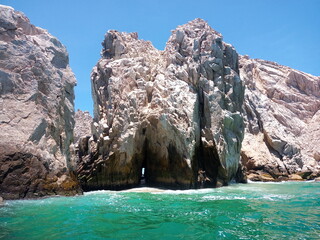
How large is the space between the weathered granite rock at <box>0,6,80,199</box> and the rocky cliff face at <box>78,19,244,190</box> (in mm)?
6329

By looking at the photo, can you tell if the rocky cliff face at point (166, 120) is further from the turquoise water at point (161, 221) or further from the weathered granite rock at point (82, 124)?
the weathered granite rock at point (82, 124)

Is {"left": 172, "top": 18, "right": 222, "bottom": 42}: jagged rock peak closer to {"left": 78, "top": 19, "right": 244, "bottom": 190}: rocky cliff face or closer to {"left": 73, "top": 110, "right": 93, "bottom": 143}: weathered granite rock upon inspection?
{"left": 78, "top": 19, "right": 244, "bottom": 190}: rocky cliff face

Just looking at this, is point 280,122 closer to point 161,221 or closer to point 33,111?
point 33,111

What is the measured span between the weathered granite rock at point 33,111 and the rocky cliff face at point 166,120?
20.8 ft

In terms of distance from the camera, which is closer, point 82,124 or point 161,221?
point 161,221

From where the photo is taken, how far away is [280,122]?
55344 millimetres

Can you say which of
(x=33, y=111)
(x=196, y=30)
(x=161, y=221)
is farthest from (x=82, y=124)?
(x=161, y=221)

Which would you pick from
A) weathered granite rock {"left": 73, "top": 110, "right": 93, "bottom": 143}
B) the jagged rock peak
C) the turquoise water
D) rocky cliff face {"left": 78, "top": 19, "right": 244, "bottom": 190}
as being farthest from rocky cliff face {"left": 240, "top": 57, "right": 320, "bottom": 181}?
weathered granite rock {"left": 73, "top": 110, "right": 93, "bottom": 143}

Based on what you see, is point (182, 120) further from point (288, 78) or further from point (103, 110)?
point (288, 78)

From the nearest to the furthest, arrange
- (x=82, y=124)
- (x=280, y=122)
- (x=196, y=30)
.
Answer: (x=196, y=30)
(x=280, y=122)
(x=82, y=124)

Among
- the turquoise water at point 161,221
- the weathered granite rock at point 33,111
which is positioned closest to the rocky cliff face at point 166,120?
the weathered granite rock at point 33,111

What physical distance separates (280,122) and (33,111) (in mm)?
50266

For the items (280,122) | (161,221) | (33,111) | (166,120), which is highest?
(280,122)

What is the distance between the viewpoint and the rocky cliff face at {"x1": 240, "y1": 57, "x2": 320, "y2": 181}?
41219 millimetres
